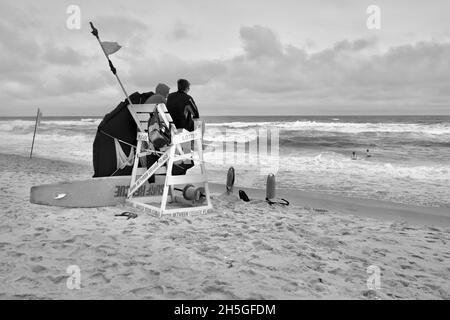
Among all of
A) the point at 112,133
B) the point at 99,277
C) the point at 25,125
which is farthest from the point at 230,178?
the point at 25,125

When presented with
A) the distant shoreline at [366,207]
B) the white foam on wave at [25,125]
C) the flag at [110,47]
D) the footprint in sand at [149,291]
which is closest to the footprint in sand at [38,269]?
the footprint in sand at [149,291]

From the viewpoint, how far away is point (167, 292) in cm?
324

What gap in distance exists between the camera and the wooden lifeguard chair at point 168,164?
588 cm

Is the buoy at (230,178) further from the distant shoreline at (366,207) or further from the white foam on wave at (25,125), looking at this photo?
the white foam on wave at (25,125)

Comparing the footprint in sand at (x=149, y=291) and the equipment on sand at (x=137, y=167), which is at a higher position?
the equipment on sand at (x=137, y=167)

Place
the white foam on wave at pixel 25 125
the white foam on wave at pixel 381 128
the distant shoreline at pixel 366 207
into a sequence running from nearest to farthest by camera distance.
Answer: the distant shoreline at pixel 366 207, the white foam on wave at pixel 381 128, the white foam on wave at pixel 25 125

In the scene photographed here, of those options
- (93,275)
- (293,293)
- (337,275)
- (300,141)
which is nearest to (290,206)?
(337,275)

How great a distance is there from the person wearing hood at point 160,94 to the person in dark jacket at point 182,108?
125 millimetres

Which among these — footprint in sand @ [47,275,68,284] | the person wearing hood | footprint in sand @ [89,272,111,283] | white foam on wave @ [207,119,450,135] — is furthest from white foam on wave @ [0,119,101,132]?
footprint in sand @ [89,272,111,283]

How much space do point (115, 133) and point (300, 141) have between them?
2288 cm

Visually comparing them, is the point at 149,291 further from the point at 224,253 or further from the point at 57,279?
the point at 224,253

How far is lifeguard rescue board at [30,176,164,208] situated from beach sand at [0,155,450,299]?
197 millimetres

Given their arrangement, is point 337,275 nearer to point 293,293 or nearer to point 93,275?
point 293,293

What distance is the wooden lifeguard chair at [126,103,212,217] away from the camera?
5883mm
